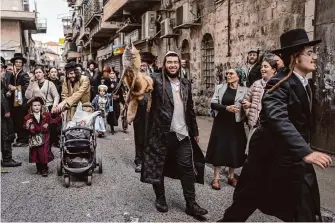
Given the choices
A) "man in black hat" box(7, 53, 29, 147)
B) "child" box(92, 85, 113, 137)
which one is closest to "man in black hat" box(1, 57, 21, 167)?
"man in black hat" box(7, 53, 29, 147)

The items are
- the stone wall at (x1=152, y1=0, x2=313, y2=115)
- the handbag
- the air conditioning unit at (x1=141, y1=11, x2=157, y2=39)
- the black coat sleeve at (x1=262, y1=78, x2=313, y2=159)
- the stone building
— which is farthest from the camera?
the air conditioning unit at (x1=141, y1=11, x2=157, y2=39)

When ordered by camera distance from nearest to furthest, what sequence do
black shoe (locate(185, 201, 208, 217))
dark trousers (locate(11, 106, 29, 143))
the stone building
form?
black shoe (locate(185, 201, 208, 217)), dark trousers (locate(11, 106, 29, 143)), the stone building

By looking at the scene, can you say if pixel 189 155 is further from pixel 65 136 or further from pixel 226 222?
pixel 65 136

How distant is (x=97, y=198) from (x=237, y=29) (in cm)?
868

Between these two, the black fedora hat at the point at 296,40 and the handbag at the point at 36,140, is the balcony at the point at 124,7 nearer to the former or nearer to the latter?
the handbag at the point at 36,140

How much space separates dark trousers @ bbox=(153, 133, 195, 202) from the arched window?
34.0ft

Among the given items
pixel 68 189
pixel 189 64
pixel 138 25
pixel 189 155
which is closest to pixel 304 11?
pixel 189 155

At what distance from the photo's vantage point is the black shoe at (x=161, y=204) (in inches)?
194

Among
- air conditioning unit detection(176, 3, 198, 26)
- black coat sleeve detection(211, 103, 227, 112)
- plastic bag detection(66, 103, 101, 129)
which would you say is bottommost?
plastic bag detection(66, 103, 101, 129)

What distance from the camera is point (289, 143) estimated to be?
301 cm

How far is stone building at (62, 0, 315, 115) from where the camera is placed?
10125mm

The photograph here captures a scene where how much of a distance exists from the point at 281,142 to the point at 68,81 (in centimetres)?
488

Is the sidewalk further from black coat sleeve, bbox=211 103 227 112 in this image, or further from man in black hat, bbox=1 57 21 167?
man in black hat, bbox=1 57 21 167

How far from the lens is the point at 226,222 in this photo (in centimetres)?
368
